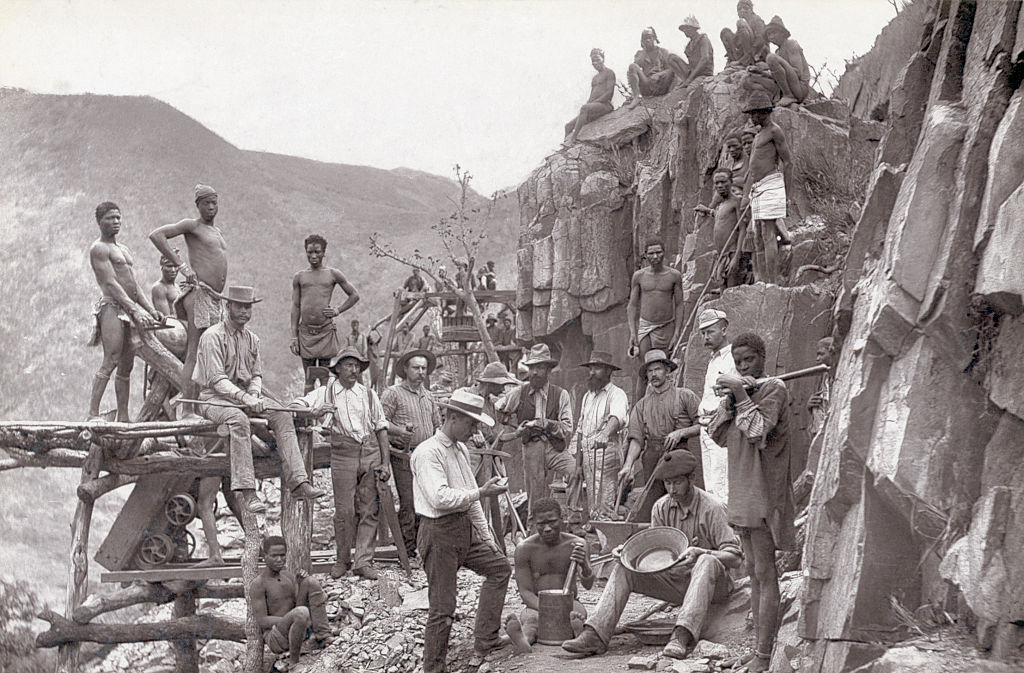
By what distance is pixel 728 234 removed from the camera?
1094cm

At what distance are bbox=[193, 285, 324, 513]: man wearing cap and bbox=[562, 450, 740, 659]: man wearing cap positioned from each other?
3.39 metres

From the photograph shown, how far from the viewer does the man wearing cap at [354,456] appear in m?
9.36

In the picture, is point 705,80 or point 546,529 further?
point 705,80

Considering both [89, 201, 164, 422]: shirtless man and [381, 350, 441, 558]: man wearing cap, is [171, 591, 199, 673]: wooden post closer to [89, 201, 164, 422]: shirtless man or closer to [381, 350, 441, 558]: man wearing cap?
[89, 201, 164, 422]: shirtless man

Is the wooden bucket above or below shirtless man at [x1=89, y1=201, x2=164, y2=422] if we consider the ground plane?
below

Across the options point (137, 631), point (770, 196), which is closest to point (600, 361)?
point (770, 196)

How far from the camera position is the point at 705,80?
16.5m

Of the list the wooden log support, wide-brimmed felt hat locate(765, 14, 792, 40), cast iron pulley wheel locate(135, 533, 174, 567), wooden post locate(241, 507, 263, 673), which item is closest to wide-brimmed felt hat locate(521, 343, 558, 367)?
wooden post locate(241, 507, 263, 673)

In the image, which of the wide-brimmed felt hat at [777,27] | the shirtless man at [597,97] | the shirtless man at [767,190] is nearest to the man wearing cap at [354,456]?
the shirtless man at [767,190]

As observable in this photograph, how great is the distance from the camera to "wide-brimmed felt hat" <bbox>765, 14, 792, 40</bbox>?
559 inches

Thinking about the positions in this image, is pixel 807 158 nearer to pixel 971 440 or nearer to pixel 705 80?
pixel 705 80

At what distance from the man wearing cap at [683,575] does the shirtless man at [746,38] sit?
961 cm

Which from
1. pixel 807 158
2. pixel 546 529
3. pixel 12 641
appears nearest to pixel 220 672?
pixel 12 641

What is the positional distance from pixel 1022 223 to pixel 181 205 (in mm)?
39274
